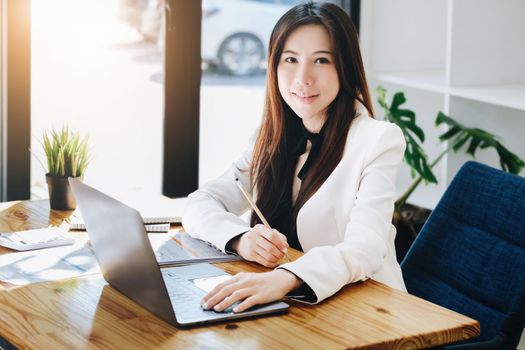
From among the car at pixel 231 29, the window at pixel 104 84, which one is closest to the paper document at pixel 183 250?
the window at pixel 104 84

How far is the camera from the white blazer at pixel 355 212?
1.92 metres

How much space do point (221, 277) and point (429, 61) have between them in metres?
2.44

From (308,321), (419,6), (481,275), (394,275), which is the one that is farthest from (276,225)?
(419,6)

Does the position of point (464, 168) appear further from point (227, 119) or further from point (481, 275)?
point (227, 119)

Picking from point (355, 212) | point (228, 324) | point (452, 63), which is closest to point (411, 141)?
point (452, 63)

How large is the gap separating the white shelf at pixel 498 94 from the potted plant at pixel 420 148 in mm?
117

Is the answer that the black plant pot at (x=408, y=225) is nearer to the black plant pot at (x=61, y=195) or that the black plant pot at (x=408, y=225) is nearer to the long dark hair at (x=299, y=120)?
the long dark hair at (x=299, y=120)

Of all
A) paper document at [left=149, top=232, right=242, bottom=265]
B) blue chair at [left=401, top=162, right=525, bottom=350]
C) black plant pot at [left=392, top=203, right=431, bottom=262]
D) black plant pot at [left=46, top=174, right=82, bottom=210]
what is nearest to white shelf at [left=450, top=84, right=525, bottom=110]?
black plant pot at [left=392, top=203, right=431, bottom=262]

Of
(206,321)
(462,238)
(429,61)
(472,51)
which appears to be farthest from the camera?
(429,61)

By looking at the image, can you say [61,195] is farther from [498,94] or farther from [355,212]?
[498,94]

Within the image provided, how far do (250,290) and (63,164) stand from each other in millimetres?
1020

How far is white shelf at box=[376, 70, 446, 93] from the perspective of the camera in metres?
3.53

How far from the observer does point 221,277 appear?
187cm

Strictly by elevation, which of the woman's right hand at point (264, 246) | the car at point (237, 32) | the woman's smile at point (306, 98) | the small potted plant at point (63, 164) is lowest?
the woman's right hand at point (264, 246)
